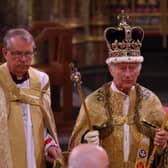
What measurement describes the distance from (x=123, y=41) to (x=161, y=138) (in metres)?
0.64

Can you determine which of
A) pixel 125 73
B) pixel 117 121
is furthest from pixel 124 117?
pixel 125 73

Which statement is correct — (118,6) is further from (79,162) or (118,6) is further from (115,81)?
(79,162)

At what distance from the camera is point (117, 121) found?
14.0ft

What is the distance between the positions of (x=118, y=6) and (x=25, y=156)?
11.0 meters

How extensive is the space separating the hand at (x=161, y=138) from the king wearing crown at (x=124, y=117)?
0.11 m

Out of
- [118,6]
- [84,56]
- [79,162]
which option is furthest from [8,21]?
[79,162]

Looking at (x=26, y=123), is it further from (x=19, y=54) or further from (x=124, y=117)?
(x=124, y=117)

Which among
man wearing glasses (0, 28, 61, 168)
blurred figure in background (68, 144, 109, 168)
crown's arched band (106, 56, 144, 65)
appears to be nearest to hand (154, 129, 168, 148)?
crown's arched band (106, 56, 144, 65)

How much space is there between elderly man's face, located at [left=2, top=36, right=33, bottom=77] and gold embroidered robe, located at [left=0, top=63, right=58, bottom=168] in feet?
0.55

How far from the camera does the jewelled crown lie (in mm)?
4215

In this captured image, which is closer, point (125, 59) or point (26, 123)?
point (125, 59)

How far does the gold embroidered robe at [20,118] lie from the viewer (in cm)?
429

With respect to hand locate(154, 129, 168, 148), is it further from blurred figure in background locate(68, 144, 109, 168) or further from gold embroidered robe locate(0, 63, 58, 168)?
blurred figure in background locate(68, 144, 109, 168)

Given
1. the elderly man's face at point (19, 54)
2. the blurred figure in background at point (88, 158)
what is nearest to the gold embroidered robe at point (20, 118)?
the elderly man's face at point (19, 54)
